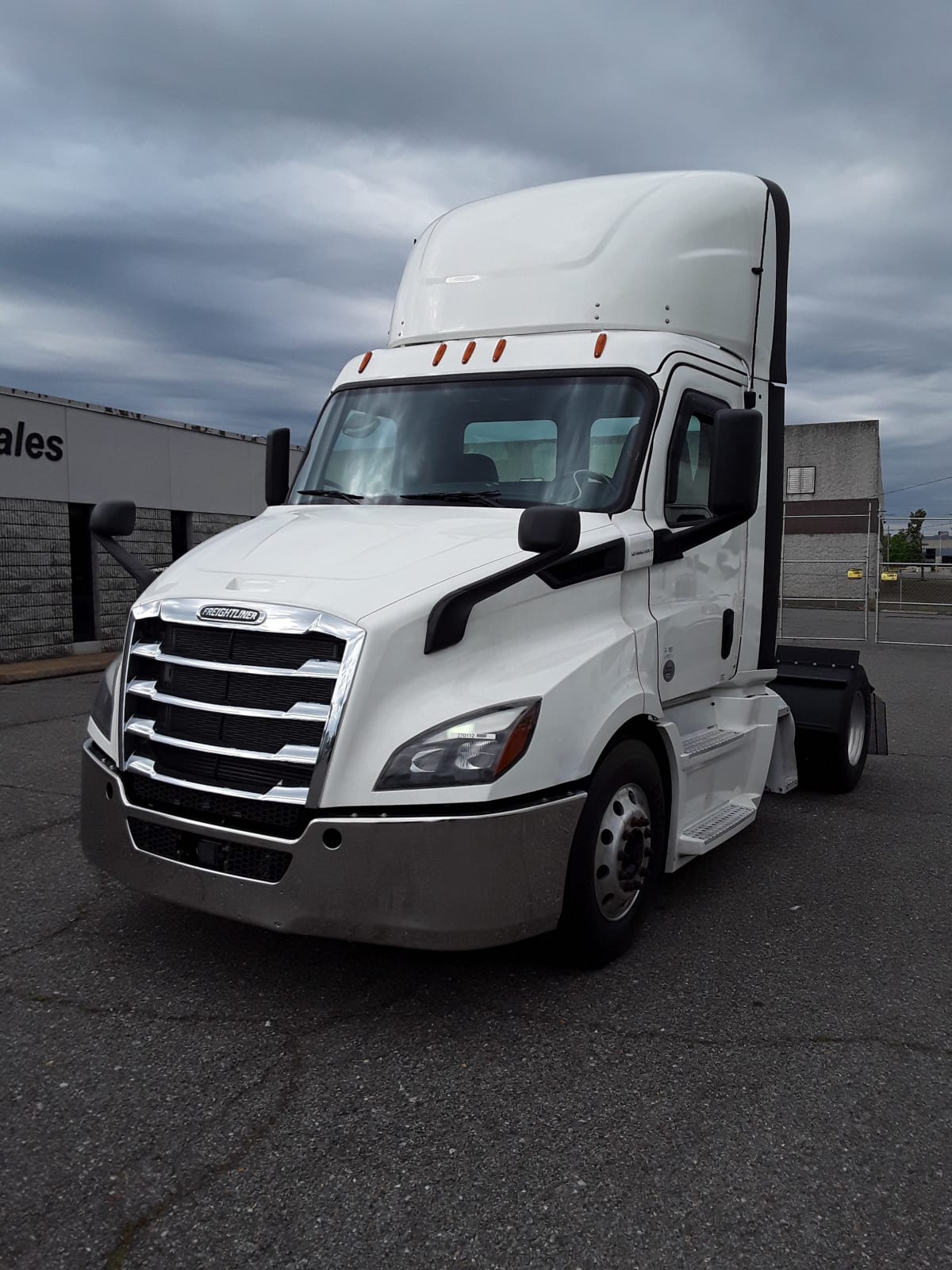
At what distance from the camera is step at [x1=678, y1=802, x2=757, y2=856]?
4.93 meters

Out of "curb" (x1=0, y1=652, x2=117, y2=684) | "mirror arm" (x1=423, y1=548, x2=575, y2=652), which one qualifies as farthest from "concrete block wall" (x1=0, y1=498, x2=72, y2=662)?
"mirror arm" (x1=423, y1=548, x2=575, y2=652)

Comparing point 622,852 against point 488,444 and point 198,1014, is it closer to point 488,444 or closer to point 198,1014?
point 198,1014

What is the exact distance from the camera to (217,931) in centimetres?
471

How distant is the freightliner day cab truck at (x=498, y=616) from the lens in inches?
147

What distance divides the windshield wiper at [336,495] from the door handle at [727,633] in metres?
1.96

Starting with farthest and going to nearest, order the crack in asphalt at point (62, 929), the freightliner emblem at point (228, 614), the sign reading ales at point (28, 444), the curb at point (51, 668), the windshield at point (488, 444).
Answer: the sign reading ales at point (28, 444) → the curb at point (51, 668) → the windshield at point (488, 444) → the crack in asphalt at point (62, 929) → the freightliner emblem at point (228, 614)

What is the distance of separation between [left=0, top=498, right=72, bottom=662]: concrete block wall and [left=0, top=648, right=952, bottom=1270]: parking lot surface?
12085 millimetres

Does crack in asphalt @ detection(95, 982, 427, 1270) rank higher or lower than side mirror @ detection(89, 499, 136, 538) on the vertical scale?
lower

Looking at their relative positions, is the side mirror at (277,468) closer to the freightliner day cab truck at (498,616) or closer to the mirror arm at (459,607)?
the freightliner day cab truck at (498,616)

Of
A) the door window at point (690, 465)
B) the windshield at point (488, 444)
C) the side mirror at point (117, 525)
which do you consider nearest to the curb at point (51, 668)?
the side mirror at point (117, 525)

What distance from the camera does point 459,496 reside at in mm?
4891

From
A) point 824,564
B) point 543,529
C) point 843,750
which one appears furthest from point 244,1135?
point 824,564

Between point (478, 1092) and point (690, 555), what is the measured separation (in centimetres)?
270

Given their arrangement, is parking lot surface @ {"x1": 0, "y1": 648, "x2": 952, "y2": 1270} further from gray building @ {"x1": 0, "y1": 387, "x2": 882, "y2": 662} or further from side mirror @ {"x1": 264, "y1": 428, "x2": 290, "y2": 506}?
gray building @ {"x1": 0, "y1": 387, "x2": 882, "y2": 662}
